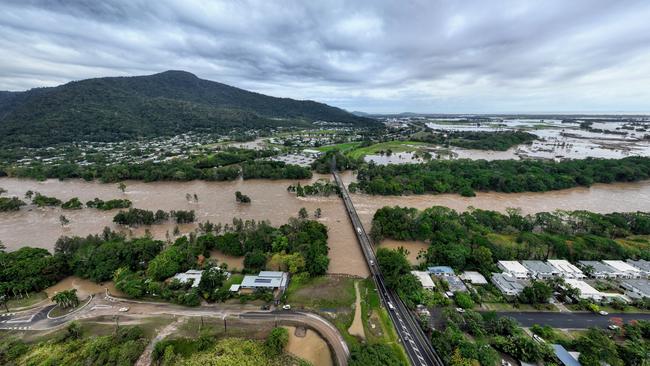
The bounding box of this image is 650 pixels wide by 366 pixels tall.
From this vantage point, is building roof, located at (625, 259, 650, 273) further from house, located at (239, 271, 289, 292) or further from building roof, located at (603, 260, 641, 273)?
house, located at (239, 271, 289, 292)

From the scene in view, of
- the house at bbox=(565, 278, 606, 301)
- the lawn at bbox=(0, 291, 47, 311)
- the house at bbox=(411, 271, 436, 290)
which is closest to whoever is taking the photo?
the lawn at bbox=(0, 291, 47, 311)

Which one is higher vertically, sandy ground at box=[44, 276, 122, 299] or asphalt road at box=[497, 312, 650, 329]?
sandy ground at box=[44, 276, 122, 299]

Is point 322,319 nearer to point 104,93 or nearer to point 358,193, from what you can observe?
point 358,193

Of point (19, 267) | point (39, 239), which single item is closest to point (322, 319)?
point (19, 267)

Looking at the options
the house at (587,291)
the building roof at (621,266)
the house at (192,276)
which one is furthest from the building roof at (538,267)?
the house at (192,276)

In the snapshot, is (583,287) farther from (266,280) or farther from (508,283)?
(266,280)

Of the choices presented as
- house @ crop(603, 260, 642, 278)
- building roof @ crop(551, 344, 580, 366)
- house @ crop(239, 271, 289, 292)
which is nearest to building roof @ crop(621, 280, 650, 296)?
house @ crop(603, 260, 642, 278)
